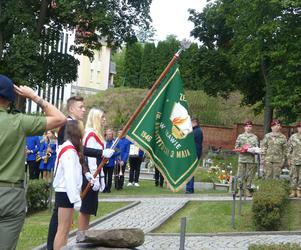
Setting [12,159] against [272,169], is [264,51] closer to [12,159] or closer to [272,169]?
[272,169]

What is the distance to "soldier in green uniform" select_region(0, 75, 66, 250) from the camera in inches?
222

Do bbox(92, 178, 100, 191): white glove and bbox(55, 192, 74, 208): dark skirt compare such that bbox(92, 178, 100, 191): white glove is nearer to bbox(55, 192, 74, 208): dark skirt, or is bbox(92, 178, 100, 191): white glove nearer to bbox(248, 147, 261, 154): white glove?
bbox(55, 192, 74, 208): dark skirt

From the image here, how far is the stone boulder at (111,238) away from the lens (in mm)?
7516

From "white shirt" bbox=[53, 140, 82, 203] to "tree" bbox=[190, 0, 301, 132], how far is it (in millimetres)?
27961

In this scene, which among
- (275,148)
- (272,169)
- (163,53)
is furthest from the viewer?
(163,53)

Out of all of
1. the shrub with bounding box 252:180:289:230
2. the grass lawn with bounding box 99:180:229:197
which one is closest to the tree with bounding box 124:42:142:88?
the grass lawn with bounding box 99:180:229:197

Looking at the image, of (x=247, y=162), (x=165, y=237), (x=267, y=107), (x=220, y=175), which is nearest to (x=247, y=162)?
(x=247, y=162)

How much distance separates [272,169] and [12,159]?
41.8 feet

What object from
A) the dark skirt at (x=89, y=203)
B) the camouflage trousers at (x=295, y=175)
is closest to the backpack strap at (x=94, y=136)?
the dark skirt at (x=89, y=203)

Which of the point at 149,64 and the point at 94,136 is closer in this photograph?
the point at 94,136

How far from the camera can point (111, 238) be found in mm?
7527

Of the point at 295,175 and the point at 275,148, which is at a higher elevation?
the point at 275,148

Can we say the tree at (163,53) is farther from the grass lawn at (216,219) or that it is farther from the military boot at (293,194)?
the grass lawn at (216,219)

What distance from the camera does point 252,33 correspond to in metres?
39.3
